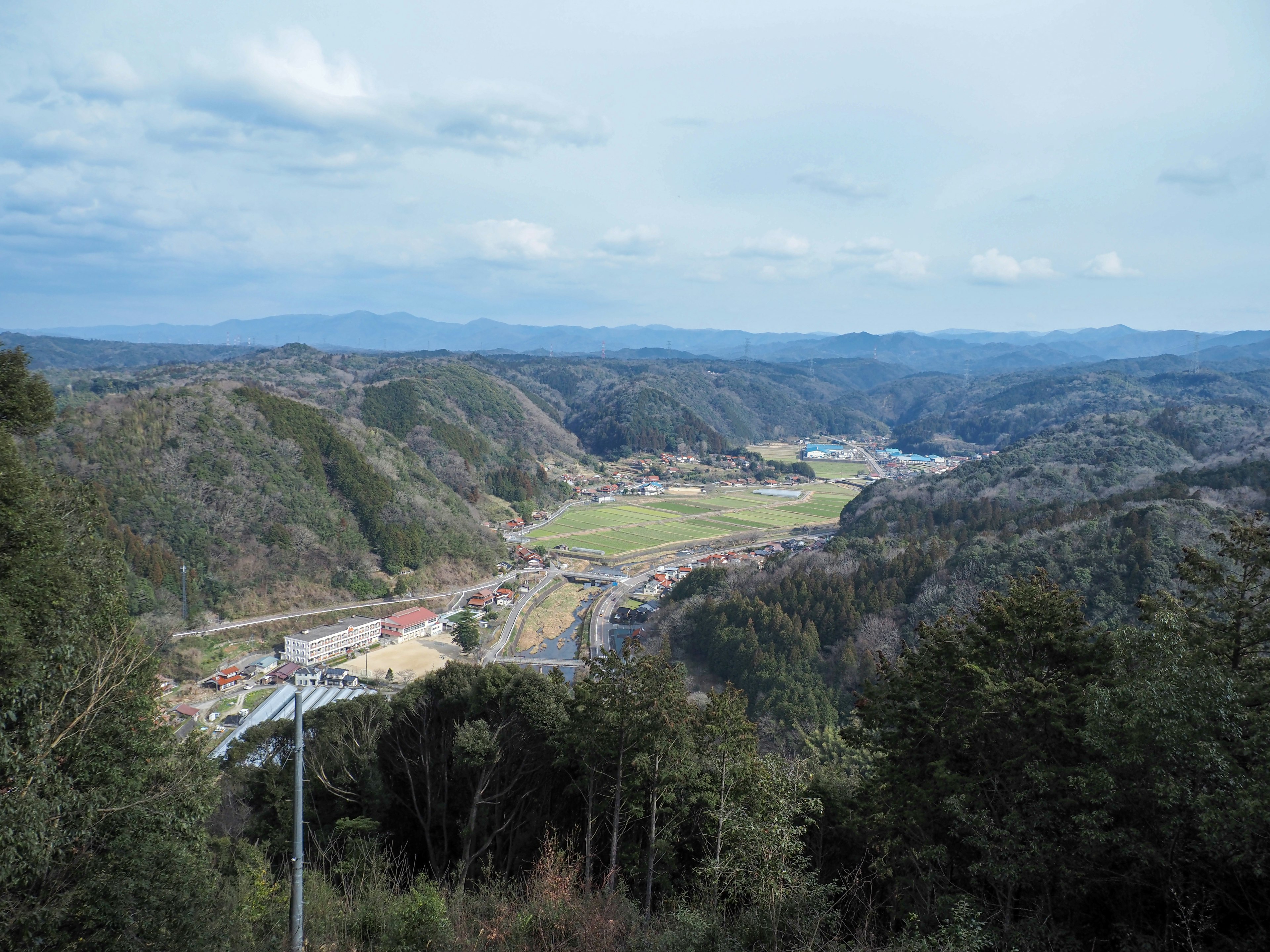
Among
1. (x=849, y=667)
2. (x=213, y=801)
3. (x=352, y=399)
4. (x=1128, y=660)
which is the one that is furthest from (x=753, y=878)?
(x=352, y=399)

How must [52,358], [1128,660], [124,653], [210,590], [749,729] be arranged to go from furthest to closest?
[52,358], [210,590], [749,729], [1128,660], [124,653]

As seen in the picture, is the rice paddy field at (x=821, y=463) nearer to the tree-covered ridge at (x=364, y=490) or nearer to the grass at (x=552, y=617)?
the grass at (x=552, y=617)

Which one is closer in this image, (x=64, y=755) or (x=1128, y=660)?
(x=64, y=755)

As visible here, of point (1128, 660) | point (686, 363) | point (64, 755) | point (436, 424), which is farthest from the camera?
point (686, 363)

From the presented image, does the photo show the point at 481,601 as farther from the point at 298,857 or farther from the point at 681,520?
the point at 298,857

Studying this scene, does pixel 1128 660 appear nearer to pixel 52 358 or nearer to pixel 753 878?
pixel 753 878

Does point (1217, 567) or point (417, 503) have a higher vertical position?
point (1217, 567)

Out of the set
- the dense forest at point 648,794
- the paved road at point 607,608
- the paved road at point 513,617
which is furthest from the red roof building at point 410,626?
the dense forest at point 648,794
